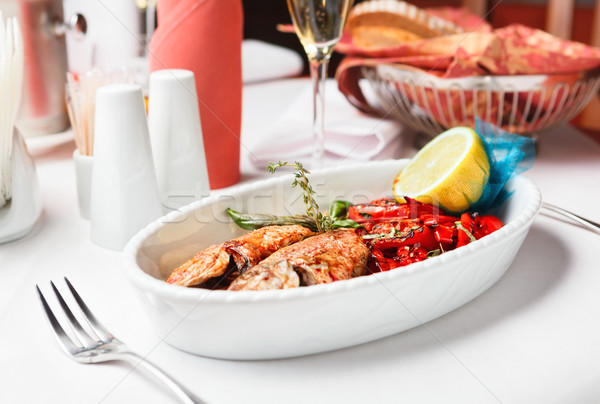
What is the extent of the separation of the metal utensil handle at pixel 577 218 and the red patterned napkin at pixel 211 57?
57 cm

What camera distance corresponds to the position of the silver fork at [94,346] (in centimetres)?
55

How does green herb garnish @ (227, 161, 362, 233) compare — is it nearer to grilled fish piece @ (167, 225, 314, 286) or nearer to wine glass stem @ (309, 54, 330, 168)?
grilled fish piece @ (167, 225, 314, 286)

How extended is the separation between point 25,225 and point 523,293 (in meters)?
0.73

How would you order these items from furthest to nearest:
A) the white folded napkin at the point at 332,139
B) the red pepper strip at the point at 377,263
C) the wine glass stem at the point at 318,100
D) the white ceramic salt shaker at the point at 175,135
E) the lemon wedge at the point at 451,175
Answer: the white folded napkin at the point at 332,139 → the wine glass stem at the point at 318,100 → the white ceramic salt shaker at the point at 175,135 → the lemon wedge at the point at 451,175 → the red pepper strip at the point at 377,263

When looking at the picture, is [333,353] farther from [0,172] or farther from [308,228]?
[0,172]

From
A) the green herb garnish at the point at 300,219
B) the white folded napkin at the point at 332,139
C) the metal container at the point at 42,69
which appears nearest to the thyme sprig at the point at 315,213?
the green herb garnish at the point at 300,219

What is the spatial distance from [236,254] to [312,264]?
11 cm

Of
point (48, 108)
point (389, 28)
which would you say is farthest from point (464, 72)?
point (48, 108)

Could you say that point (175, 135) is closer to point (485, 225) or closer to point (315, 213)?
point (315, 213)

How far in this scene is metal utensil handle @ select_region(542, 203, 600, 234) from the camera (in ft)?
2.96

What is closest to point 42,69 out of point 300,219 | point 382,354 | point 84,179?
point 84,179

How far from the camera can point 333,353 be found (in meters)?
0.61

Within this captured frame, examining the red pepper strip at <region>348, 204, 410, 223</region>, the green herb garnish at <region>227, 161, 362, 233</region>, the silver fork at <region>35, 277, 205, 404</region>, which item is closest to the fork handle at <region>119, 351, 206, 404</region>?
the silver fork at <region>35, 277, 205, 404</region>

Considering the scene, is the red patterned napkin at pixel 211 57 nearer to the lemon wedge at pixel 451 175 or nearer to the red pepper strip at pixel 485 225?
the lemon wedge at pixel 451 175
